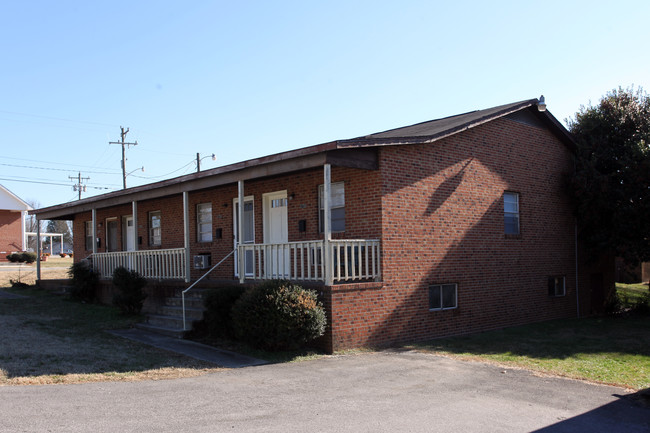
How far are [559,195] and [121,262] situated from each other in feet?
43.2

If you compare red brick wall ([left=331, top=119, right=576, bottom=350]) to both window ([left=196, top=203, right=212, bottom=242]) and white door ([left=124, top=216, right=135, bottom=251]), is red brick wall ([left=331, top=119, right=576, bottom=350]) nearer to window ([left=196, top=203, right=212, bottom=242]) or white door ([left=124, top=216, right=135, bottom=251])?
window ([left=196, top=203, right=212, bottom=242])

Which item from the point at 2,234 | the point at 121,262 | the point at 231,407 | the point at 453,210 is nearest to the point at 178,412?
the point at 231,407

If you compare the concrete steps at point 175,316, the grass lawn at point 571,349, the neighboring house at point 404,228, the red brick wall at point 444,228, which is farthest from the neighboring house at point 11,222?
the grass lawn at point 571,349

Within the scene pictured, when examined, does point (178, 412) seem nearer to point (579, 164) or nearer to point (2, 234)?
point (579, 164)

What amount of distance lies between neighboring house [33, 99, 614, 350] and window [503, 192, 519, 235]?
1.6 inches

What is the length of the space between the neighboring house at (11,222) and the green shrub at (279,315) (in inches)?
1607

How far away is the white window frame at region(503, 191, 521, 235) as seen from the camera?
15.0 metres

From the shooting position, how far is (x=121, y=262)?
17.6 meters

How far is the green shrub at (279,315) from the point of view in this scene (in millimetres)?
10031

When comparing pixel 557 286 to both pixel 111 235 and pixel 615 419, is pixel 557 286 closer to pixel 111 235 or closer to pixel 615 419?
pixel 615 419

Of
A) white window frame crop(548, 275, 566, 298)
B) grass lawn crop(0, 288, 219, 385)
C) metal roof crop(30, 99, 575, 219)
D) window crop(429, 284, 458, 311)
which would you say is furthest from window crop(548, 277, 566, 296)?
grass lawn crop(0, 288, 219, 385)

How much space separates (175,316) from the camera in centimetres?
1365

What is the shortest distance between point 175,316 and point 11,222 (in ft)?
127

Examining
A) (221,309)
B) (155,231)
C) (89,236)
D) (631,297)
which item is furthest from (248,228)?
(631,297)
